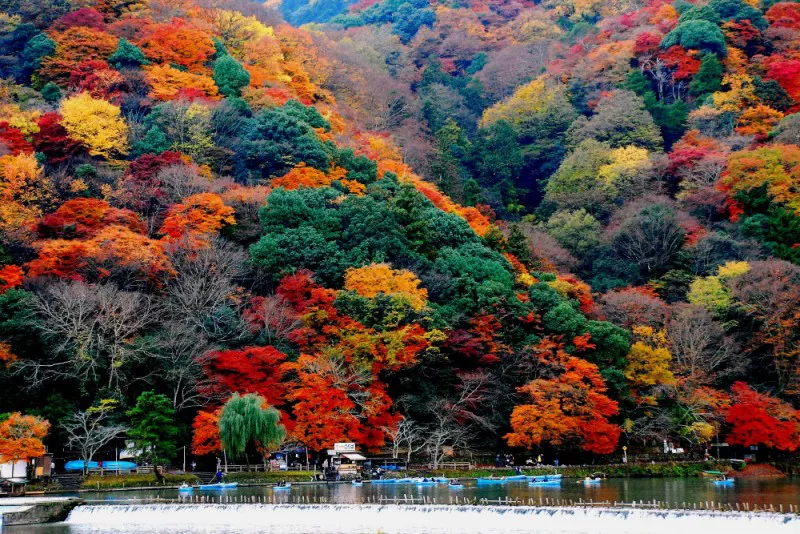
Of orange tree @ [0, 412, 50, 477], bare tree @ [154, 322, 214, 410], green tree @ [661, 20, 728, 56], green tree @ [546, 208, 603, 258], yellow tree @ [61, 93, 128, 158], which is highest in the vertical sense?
green tree @ [661, 20, 728, 56]

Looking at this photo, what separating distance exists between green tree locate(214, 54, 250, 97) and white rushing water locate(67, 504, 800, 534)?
50682mm

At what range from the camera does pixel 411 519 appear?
42156 mm

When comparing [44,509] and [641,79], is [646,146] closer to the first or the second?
[641,79]

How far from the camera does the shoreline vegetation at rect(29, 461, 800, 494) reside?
55656 mm

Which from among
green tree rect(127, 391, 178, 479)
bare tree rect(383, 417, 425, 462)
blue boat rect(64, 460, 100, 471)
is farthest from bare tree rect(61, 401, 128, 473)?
bare tree rect(383, 417, 425, 462)

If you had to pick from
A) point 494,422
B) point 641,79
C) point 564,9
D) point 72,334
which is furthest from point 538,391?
point 564,9

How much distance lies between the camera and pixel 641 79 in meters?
107

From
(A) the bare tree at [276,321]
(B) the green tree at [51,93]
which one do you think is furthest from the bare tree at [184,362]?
(B) the green tree at [51,93]

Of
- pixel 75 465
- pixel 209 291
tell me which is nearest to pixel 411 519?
pixel 75 465

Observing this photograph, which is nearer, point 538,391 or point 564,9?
point 538,391

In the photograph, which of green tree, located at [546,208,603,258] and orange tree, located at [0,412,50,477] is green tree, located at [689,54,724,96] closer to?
green tree, located at [546,208,603,258]

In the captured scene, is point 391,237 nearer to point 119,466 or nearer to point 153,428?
point 153,428

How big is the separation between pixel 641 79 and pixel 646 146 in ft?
30.6

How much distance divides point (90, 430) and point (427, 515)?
76.1 feet
